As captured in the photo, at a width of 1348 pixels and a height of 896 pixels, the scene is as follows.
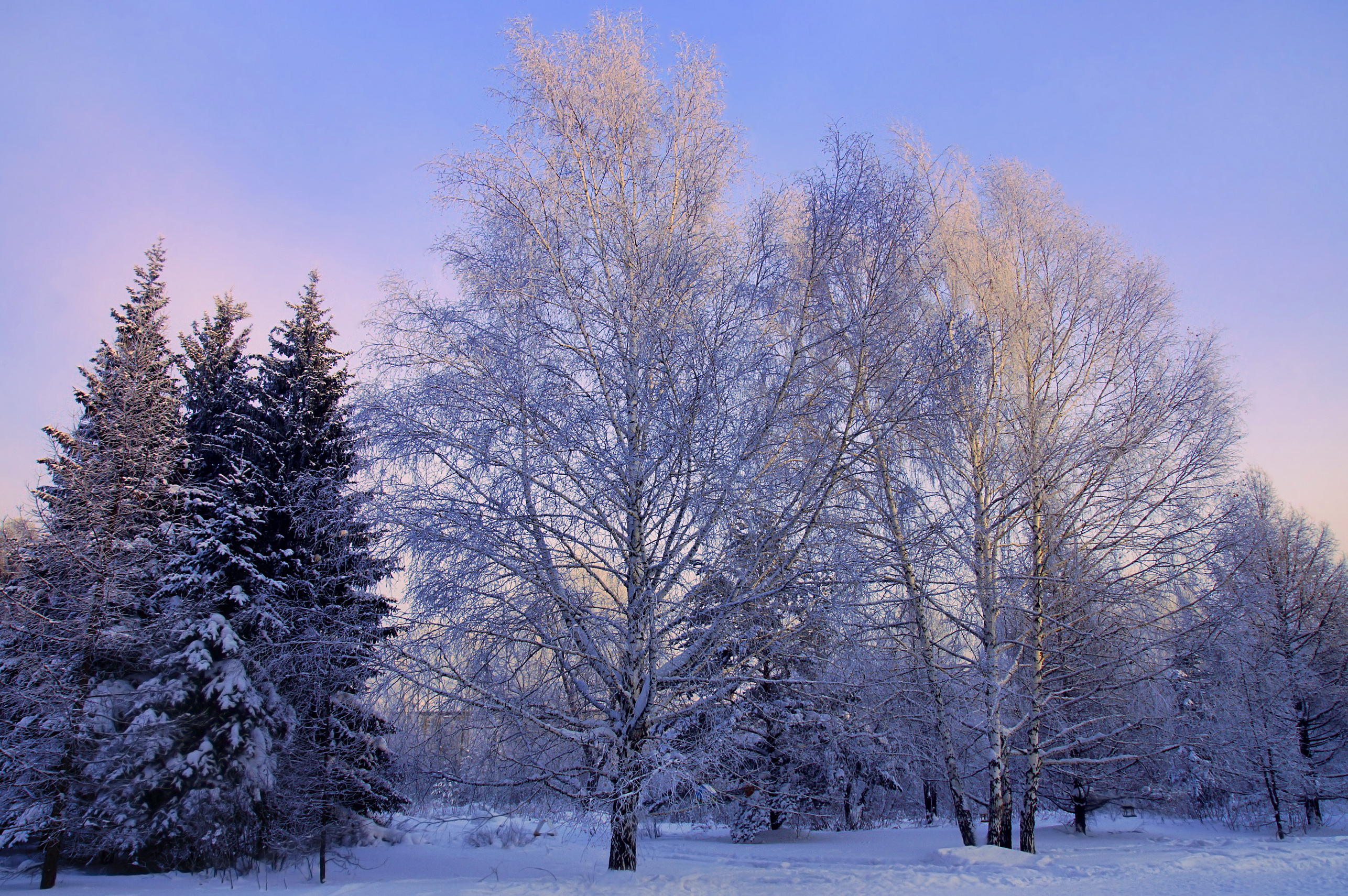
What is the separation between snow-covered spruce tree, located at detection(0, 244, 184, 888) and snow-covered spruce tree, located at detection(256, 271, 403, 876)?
221 cm

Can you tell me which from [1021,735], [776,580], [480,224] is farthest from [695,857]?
[480,224]

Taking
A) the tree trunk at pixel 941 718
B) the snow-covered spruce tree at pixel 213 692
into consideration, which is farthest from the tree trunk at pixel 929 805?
the snow-covered spruce tree at pixel 213 692

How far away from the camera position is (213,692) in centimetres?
1270

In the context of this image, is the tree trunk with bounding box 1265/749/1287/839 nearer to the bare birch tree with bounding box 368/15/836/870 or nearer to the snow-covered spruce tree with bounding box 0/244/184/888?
the bare birch tree with bounding box 368/15/836/870

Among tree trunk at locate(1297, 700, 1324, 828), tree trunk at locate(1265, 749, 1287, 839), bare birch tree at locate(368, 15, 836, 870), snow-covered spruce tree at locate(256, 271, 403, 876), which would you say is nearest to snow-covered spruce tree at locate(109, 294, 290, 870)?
snow-covered spruce tree at locate(256, 271, 403, 876)

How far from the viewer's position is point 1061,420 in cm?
1111

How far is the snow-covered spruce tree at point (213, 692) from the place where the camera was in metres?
12.2

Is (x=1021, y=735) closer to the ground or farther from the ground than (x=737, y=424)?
closer to the ground

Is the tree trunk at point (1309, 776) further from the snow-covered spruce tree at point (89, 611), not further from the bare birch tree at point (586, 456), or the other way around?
the snow-covered spruce tree at point (89, 611)

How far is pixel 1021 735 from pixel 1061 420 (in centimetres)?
559

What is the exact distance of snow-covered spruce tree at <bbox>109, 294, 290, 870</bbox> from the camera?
1219 cm

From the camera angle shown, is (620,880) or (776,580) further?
(776,580)

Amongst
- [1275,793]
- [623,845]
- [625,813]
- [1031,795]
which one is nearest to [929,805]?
[1275,793]

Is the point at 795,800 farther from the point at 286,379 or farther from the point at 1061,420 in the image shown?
the point at 286,379
